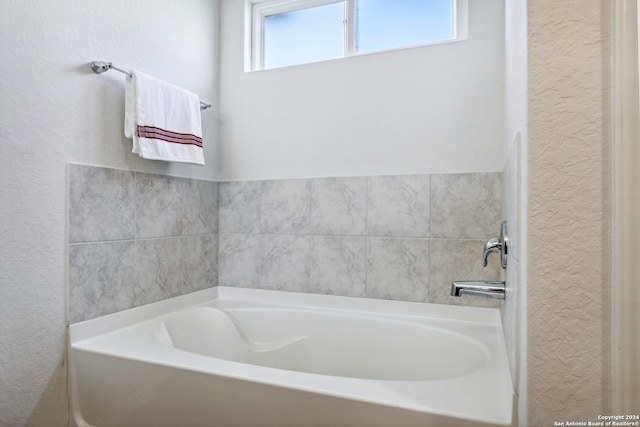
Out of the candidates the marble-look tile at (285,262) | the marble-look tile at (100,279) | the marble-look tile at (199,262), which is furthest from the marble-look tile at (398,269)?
the marble-look tile at (100,279)

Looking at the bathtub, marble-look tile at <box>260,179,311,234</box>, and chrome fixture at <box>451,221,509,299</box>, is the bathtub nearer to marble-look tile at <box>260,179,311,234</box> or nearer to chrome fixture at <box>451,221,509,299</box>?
chrome fixture at <box>451,221,509,299</box>

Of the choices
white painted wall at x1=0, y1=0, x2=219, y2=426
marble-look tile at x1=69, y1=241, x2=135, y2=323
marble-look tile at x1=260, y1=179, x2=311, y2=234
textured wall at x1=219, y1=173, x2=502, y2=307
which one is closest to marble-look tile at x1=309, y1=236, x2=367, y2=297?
textured wall at x1=219, y1=173, x2=502, y2=307

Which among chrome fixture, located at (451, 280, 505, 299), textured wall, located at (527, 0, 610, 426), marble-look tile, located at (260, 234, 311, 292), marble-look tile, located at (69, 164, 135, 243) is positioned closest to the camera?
textured wall, located at (527, 0, 610, 426)

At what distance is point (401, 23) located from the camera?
2115mm

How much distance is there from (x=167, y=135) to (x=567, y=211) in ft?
5.47

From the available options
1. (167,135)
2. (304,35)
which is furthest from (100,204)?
(304,35)

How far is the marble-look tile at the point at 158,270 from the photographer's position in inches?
72.0

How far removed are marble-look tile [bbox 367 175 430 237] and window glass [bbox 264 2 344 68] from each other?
2.81 feet

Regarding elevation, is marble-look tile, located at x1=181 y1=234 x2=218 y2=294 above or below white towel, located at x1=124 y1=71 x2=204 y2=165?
below

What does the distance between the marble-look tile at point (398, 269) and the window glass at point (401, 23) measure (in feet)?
3.60

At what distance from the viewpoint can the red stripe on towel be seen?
1694 mm

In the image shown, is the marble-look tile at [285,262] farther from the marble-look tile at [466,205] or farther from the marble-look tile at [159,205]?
the marble-look tile at [466,205]

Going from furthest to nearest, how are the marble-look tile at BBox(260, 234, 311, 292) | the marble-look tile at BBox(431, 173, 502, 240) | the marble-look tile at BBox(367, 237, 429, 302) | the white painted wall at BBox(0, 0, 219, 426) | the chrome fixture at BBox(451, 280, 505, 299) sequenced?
1. the marble-look tile at BBox(260, 234, 311, 292)
2. the marble-look tile at BBox(367, 237, 429, 302)
3. the marble-look tile at BBox(431, 173, 502, 240)
4. the chrome fixture at BBox(451, 280, 505, 299)
5. the white painted wall at BBox(0, 0, 219, 426)

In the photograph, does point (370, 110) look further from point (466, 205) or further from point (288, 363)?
point (288, 363)
